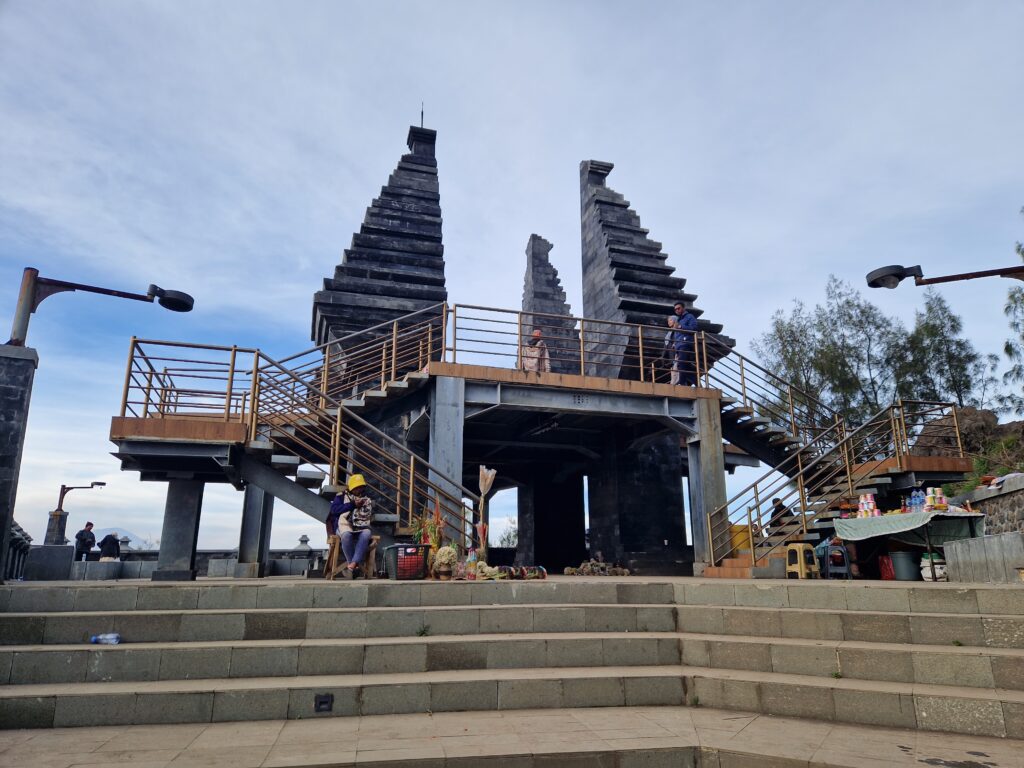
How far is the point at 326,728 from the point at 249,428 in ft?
18.5

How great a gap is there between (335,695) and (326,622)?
1107mm

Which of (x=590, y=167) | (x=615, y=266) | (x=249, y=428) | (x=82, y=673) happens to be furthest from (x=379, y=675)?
(x=590, y=167)

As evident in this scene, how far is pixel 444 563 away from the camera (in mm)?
8094

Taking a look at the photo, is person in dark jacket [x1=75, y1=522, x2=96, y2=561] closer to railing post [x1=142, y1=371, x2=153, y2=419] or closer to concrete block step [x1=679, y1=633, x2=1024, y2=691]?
railing post [x1=142, y1=371, x2=153, y2=419]

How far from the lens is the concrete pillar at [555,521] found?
63.5ft

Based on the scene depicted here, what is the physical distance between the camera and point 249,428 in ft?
32.0

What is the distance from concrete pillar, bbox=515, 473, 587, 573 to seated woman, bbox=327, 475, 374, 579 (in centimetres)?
1071

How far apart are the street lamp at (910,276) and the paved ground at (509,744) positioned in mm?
5940

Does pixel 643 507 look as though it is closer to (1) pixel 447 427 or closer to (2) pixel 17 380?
(1) pixel 447 427

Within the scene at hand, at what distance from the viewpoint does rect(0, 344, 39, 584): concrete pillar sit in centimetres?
705

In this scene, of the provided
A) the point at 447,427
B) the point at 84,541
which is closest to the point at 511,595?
the point at 447,427

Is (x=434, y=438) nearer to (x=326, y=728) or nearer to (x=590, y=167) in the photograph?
(x=326, y=728)

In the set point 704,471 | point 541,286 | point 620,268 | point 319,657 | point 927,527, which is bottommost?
point 319,657

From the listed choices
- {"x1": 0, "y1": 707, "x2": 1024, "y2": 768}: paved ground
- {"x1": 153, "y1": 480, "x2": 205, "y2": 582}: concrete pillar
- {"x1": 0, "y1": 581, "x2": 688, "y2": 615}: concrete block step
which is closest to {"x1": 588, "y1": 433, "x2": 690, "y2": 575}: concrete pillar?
{"x1": 0, "y1": 581, "x2": 688, "y2": 615}: concrete block step
